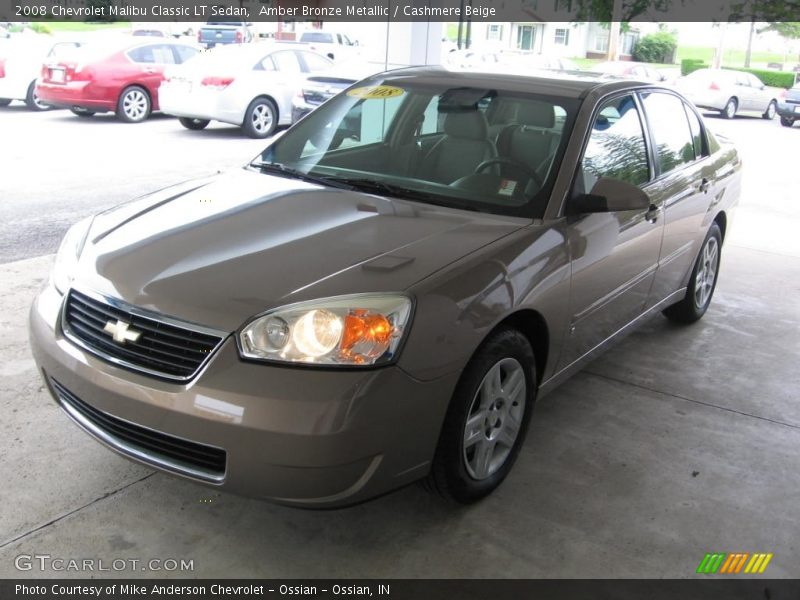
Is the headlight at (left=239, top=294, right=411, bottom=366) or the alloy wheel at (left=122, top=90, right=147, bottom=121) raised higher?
the headlight at (left=239, top=294, right=411, bottom=366)

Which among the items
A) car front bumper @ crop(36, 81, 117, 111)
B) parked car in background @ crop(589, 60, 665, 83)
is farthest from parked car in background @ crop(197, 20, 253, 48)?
car front bumper @ crop(36, 81, 117, 111)

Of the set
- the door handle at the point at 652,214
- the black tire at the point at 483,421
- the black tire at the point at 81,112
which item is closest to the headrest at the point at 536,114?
the door handle at the point at 652,214

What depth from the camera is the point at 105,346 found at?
8.55 feet

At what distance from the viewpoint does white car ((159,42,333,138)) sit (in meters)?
12.3

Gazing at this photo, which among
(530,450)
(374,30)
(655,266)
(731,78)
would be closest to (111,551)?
(530,450)

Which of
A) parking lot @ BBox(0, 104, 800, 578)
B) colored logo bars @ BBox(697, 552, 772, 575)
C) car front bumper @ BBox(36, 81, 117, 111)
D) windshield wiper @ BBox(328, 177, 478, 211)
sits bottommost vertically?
colored logo bars @ BBox(697, 552, 772, 575)

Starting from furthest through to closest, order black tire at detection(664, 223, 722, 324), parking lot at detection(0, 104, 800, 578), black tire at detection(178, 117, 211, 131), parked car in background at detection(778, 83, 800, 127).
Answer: parked car in background at detection(778, 83, 800, 127), black tire at detection(178, 117, 211, 131), black tire at detection(664, 223, 722, 324), parking lot at detection(0, 104, 800, 578)

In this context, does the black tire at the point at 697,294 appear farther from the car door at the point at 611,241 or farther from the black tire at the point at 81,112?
the black tire at the point at 81,112

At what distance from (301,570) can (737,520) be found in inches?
64.9

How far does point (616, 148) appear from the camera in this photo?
12.4 feet

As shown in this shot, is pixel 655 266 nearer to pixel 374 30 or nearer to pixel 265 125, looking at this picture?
pixel 374 30

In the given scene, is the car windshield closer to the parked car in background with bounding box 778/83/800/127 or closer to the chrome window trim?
the chrome window trim

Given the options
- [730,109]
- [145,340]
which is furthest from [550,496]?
[730,109]

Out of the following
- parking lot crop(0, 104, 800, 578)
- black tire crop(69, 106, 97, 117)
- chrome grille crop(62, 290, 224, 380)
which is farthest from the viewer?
black tire crop(69, 106, 97, 117)
